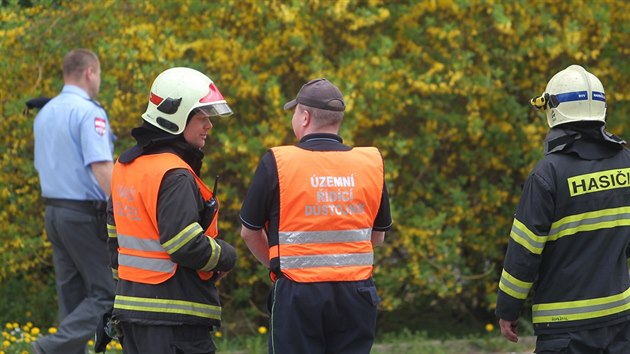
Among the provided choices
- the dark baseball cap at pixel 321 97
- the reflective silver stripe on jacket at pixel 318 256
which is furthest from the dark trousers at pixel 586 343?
the dark baseball cap at pixel 321 97

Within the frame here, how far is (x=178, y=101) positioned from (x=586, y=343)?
205cm

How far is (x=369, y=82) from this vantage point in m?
8.09

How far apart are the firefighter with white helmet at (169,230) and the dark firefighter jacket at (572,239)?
1.30 meters

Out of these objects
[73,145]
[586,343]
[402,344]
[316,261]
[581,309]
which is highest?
[73,145]

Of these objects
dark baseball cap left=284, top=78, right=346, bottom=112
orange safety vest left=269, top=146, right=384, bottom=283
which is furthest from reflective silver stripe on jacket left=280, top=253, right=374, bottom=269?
dark baseball cap left=284, top=78, right=346, bottom=112

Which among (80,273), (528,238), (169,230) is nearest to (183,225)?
(169,230)

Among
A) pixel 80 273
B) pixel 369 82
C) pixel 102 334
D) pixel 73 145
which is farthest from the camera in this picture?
pixel 369 82

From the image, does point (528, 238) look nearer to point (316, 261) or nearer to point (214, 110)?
point (316, 261)

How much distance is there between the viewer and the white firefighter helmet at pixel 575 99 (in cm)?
467

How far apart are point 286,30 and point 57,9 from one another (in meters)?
1.92

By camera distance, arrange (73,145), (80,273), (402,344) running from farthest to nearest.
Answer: (402,344), (80,273), (73,145)

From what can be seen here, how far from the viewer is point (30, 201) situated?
8367 millimetres

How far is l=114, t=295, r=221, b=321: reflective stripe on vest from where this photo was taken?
4613 mm

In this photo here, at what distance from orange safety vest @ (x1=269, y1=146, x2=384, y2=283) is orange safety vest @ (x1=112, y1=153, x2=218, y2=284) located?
1.26 ft
